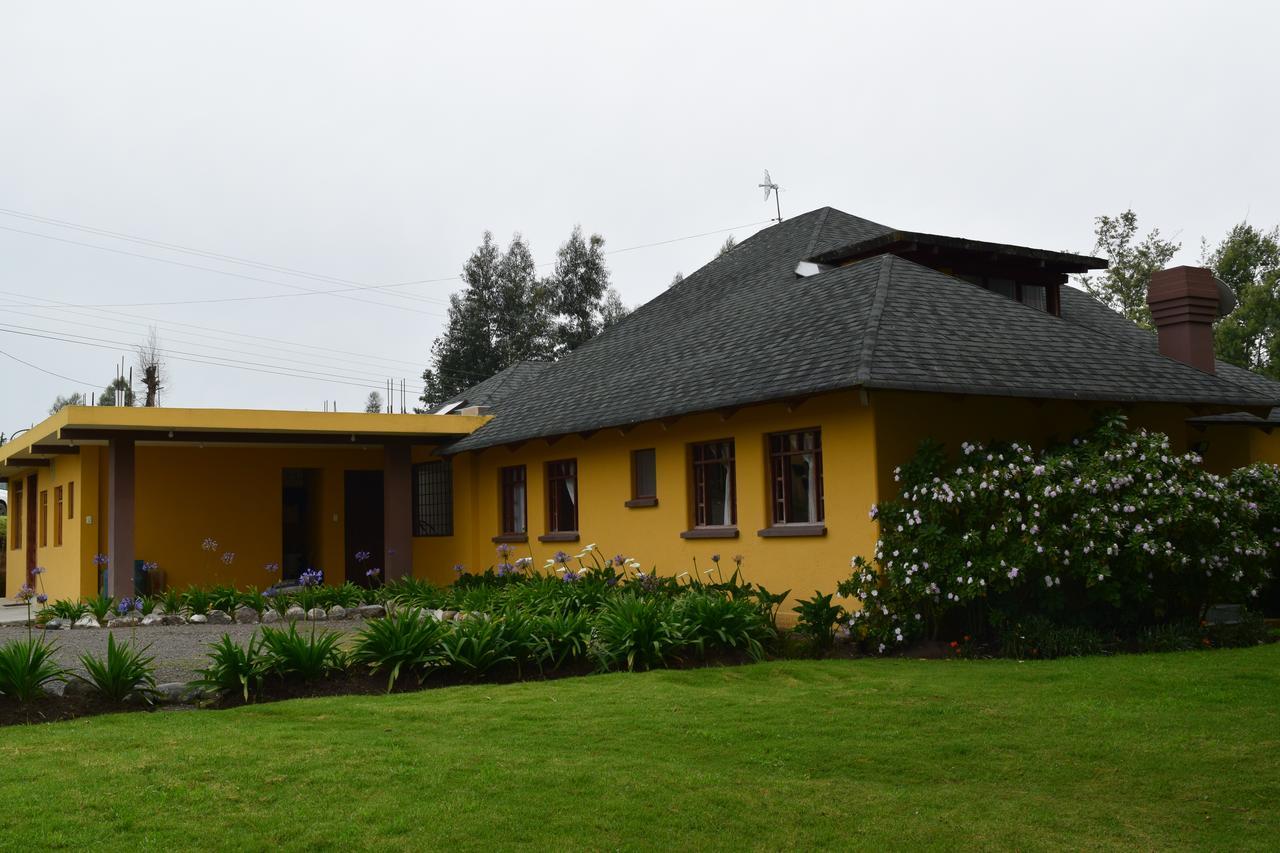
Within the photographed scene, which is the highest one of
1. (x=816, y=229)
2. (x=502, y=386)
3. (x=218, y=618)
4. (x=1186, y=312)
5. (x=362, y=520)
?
(x=816, y=229)

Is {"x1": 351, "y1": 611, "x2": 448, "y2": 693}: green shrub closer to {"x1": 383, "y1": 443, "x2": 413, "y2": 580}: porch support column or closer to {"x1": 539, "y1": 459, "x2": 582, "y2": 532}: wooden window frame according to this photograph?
{"x1": 539, "y1": 459, "x2": 582, "y2": 532}: wooden window frame

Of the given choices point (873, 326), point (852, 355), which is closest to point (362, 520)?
point (873, 326)

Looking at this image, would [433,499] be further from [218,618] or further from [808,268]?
[808,268]

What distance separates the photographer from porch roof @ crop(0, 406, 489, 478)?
19.6 m

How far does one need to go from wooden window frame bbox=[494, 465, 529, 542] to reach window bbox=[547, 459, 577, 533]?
743 millimetres

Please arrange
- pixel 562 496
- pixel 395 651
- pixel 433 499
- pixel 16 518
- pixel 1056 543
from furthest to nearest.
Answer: pixel 16 518 < pixel 433 499 < pixel 562 496 < pixel 1056 543 < pixel 395 651

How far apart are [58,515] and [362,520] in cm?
634

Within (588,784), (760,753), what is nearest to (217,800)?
(588,784)

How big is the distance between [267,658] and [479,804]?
412 cm

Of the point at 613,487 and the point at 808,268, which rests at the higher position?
the point at 808,268

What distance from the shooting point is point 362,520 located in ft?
85.1

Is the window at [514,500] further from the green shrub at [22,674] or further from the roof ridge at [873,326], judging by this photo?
the green shrub at [22,674]

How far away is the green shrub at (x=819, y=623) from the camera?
12.4 meters

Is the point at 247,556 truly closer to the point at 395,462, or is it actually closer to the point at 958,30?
the point at 395,462
